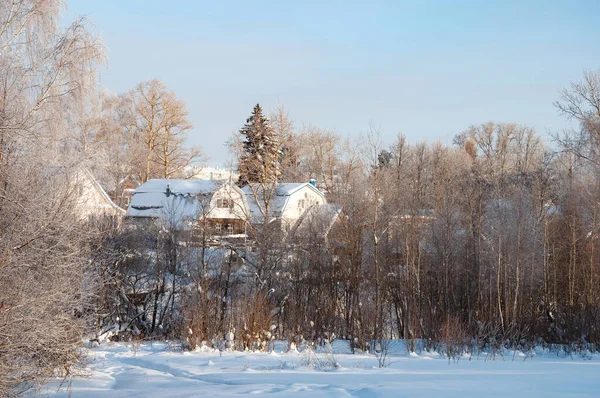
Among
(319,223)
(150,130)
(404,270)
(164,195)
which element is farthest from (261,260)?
(150,130)

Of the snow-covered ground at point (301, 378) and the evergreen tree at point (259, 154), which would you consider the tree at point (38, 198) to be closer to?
the snow-covered ground at point (301, 378)

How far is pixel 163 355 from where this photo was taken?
12750mm

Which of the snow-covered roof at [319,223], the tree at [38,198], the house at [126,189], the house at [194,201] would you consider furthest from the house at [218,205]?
the tree at [38,198]

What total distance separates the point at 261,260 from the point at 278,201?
8.40 meters

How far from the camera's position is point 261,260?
24094mm

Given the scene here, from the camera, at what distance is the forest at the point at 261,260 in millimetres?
8625

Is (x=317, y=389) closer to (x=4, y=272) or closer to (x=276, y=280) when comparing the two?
(x=4, y=272)

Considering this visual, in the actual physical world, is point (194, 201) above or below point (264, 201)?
above

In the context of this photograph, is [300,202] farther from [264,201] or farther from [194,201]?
[264,201]

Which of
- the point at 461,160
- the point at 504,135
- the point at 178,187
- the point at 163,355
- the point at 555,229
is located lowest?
the point at 163,355

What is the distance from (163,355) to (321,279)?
9485 millimetres

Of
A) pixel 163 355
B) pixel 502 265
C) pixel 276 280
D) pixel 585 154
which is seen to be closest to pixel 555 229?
pixel 502 265

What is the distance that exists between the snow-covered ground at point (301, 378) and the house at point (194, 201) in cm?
1328

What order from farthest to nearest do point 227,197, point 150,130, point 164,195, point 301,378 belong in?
1. point 150,130
2. point 164,195
3. point 227,197
4. point 301,378
